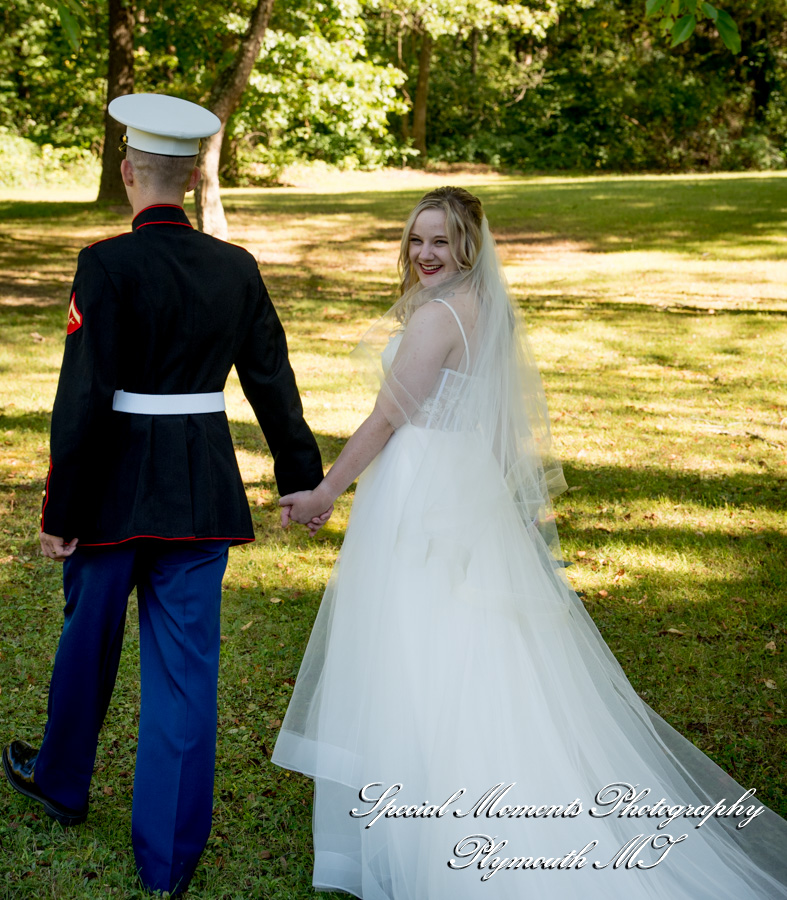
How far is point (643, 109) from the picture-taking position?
3472 cm

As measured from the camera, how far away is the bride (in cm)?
279

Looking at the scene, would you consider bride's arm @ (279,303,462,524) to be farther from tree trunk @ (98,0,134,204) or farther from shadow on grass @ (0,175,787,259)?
tree trunk @ (98,0,134,204)

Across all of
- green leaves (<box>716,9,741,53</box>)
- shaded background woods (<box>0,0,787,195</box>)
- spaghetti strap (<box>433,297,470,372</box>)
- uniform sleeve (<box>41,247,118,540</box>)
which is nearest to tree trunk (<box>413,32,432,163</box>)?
shaded background woods (<box>0,0,787,195</box>)

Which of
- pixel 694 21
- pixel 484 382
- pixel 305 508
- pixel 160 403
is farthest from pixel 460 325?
pixel 694 21

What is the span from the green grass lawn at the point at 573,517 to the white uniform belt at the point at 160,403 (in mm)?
1503

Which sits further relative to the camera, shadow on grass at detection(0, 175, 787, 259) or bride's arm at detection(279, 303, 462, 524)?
shadow on grass at detection(0, 175, 787, 259)

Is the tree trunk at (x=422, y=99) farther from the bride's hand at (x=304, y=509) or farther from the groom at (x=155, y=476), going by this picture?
the groom at (x=155, y=476)

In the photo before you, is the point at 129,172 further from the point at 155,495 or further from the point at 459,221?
the point at 459,221

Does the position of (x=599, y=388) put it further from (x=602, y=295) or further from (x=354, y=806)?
(x=354, y=806)

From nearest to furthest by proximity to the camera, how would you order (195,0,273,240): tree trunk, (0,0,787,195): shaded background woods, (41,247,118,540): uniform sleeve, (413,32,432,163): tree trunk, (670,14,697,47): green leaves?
(41,247,118,540): uniform sleeve < (670,14,697,47): green leaves < (195,0,273,240): tree trunk < (0,0,787,195): shaded background woods < (413,32,432,163): tree trunk

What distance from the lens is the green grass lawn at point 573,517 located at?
338 cm

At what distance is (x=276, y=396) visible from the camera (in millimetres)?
3125

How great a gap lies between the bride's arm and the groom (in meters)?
0.44

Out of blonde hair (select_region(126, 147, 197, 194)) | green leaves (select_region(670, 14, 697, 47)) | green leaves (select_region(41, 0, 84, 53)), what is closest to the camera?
blonde hair (select_region(126, 147, 197, 194))
